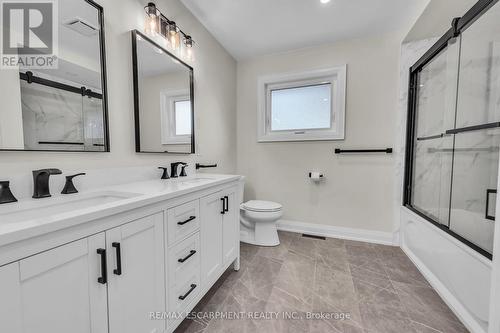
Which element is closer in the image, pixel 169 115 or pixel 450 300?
pixel 450 300

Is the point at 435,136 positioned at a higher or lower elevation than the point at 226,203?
higher

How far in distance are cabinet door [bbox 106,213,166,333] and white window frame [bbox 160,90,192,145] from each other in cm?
A: 90

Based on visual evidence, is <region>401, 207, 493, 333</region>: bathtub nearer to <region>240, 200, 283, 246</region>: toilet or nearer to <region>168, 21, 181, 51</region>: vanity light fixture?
<region>240, 200, 283, 246</region>: toilet

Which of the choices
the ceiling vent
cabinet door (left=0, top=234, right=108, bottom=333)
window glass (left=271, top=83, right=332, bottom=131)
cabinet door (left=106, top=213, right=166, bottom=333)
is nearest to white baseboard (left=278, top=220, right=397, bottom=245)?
window glass (left=271, top=83, right=332, bottom=131)

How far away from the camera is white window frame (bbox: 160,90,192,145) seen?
5.35 ft

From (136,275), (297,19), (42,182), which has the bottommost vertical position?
(136,275)

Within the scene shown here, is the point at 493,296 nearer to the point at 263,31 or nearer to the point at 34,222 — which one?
the point at 34,222

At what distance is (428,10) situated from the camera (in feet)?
5.70

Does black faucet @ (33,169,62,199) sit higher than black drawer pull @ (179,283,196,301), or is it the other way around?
black faucet @ (33,169,62,199)

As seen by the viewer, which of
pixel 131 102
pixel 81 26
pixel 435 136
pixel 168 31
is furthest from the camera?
pixel 435 136

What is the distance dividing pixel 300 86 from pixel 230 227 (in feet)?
6.48

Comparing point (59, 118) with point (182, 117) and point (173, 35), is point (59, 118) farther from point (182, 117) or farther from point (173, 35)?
point (173, 35)

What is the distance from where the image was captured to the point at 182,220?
1096 mm

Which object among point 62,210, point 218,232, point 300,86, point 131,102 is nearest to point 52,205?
point 62,210
